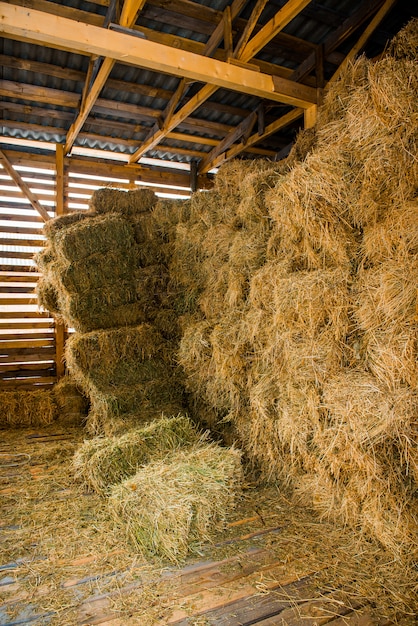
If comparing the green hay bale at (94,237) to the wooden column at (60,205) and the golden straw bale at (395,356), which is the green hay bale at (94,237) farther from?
the golden straw bale at (395,356)

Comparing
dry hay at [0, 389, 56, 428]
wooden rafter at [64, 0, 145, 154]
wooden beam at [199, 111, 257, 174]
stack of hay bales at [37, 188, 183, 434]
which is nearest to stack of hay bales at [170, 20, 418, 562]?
stack of hay bales at [37, 188, 183, 434]

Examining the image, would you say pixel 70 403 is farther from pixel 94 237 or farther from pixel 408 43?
pixel 408 43

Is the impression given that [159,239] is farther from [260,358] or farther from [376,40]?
[376,40]

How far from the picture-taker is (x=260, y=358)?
3.70 m

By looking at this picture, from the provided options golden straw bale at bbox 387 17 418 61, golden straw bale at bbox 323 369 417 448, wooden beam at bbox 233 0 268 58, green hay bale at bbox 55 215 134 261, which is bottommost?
golden straw bale at bbox 323 369 417 448

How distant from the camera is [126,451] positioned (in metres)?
3.67

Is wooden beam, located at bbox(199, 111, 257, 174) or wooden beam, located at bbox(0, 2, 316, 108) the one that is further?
wooden beam, located at bbox(199, 111, 257, 174)

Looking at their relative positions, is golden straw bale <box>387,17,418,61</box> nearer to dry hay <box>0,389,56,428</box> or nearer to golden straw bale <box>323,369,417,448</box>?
golden straw bale <box>323,369,417,448</box>

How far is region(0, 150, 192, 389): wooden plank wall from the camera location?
686cm

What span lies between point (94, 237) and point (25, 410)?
2.77 meters

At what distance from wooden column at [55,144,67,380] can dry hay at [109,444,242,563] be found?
163 inches

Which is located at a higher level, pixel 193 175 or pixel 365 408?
pixel 193 175

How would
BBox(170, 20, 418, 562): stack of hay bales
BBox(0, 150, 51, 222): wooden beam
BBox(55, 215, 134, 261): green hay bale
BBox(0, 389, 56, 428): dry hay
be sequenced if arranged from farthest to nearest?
1. BBox(0, 150, 51, 222): wooden beam
2. BBox(0, 389, 56, 428): dry hay
3. BBox(55, 215, 134, 261): green hay bale
4. BBox(170, 20, 418, 562): stack of hay bales

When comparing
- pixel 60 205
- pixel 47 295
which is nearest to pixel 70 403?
pixel 47 295
